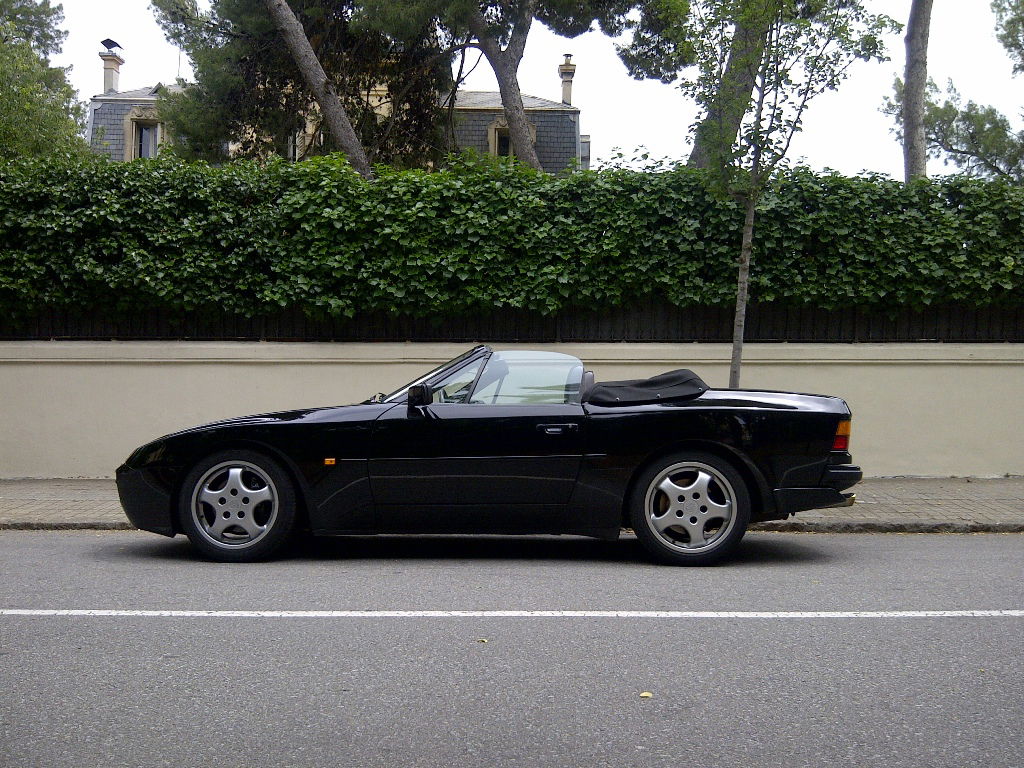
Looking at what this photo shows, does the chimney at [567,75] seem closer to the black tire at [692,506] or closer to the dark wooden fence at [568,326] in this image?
the dark wooden fence at [568,326]

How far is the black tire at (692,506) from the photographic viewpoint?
6859 millimetres

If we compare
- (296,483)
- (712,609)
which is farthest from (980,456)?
(296,483)

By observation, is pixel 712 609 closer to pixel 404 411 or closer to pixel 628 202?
pixel 404 411

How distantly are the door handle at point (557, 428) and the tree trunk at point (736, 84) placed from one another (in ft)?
13.5

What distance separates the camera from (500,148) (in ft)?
87.2

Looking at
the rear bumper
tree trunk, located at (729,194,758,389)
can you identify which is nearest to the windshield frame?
the rear bumper

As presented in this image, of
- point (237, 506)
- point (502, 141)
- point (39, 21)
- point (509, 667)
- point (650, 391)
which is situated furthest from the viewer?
point (39, 21)

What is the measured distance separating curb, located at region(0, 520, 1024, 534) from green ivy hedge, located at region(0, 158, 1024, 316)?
326 cm

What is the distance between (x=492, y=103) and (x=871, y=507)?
777 inches

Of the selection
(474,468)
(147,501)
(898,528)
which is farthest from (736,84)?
(147,501)

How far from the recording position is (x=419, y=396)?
6.91 metres

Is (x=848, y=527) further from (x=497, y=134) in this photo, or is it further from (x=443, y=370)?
(x=497, y=134)

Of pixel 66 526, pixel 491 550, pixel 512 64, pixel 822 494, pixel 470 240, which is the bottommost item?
pixel 66 526

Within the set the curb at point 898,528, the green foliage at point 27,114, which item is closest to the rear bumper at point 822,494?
the curb at point 898,528
